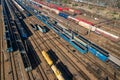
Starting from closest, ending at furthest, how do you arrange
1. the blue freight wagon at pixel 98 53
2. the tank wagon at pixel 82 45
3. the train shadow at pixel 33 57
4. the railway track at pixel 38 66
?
the railway track at pixel 38 66 → the blue freight wagon at pixel 98 53 → the train shadow at pixel 33 57 → the tank wagon at pixel 82 45

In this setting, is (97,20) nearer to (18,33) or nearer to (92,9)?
(92,9)

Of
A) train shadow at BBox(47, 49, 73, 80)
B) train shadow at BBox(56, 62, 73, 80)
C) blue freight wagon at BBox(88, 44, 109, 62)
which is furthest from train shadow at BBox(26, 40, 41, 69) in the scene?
blue freight wagon at BBox(88, 44, 109, 62)

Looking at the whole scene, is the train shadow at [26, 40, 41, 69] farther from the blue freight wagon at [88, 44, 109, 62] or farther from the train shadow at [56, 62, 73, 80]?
the blue freight wagon at [88, 44, 109, 62]

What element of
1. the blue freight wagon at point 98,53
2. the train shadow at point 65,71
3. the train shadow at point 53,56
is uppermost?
the blue freight wagon at point 98,53

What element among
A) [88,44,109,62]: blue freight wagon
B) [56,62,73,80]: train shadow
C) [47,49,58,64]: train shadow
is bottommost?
[56,62,73,80]: train shadow

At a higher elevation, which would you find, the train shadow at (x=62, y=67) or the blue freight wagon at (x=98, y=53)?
the blue freight wagon at (x=98, y=53)

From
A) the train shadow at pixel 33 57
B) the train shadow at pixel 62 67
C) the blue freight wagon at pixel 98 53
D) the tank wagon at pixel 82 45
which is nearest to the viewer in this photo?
the train shadow at pixel 62 67

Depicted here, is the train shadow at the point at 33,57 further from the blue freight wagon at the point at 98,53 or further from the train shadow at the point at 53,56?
the blue freight wagon at the point at 98,53

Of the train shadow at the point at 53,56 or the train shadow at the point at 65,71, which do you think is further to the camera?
the train shadow at the point at 53,56

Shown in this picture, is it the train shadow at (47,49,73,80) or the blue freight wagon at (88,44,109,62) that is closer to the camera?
the train shadow at (47,49,73,80)

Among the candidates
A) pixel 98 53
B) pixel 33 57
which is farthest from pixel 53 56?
pixel 98 53

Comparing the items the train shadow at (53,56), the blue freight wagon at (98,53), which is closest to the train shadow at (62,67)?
the train shadow at (53,56)
